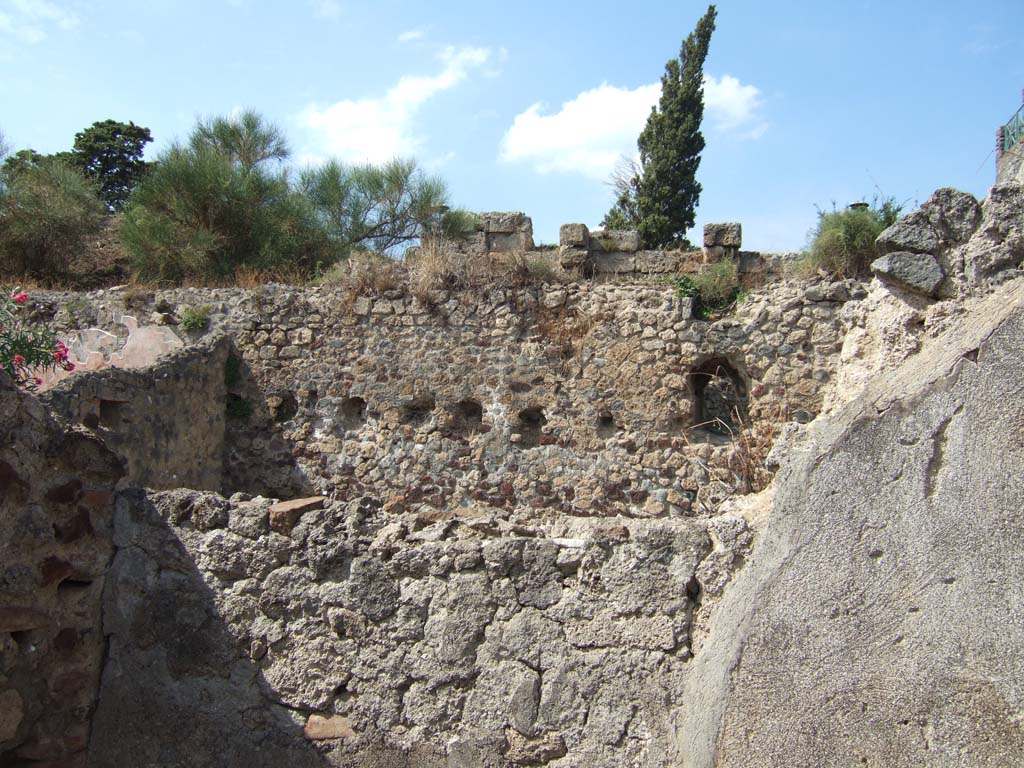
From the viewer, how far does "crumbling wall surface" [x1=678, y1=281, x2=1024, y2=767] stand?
249cm

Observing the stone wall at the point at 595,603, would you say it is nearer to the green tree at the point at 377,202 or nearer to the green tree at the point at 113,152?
the green tree at the point at 377,202

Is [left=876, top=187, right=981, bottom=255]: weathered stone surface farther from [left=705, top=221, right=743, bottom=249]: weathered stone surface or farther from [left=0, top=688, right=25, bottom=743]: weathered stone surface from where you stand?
[left=705, top=221, right=743, bottom=249]: weathered stone surface

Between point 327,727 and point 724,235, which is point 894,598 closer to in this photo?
point 327,727

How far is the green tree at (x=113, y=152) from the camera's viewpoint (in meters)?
22.2

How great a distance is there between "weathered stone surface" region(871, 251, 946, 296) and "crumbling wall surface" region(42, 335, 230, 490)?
4.90 meters

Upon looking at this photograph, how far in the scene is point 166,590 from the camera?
3.46m

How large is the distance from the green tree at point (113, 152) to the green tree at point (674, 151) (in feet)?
41.9

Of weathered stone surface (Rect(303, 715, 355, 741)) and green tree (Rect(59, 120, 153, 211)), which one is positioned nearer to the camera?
weathered stone surface (Rect(303, 715, 355, 741))

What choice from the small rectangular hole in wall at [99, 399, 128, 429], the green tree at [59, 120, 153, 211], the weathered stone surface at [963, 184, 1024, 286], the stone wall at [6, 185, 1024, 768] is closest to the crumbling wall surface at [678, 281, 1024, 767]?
the stone wall at [6, 185, 1024, 768]

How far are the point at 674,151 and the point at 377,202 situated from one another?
266 inches

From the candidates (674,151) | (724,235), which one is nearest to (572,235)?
(724,235)

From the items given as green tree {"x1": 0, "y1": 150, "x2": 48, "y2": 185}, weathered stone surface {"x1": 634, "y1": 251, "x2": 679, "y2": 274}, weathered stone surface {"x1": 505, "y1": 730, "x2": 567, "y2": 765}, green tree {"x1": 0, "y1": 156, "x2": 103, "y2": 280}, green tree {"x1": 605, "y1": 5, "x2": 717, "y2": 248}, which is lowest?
weathered stone surface {"x1": 505, "y1": 730, "x2": 567, "y2": 765}

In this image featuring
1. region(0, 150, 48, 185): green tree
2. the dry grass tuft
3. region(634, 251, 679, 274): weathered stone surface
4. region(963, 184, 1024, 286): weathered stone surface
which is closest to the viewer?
region(963, 184, 1024, 286): weathered stone surface

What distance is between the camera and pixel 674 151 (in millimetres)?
17906
